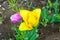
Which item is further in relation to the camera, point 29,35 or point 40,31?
A: point 40,31

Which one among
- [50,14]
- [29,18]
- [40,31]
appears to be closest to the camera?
[29,18]

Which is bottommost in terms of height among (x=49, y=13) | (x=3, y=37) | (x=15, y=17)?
(x=3, y=37)

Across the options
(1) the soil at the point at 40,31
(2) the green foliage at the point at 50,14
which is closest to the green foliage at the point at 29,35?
(1) the soil at the point at 40,31

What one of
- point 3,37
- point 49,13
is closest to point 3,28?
point 3,37

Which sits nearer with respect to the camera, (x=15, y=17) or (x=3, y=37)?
(x=15, y=17)

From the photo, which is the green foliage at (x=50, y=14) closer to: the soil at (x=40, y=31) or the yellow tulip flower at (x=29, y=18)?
the soil at (x=40, y=31)

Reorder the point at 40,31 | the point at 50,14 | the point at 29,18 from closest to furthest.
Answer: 1. the point at 29,18
2. the point at 40,31
3. the point at 50,14

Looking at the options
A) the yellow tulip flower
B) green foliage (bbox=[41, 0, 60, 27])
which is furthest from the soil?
the yellow tulip flower

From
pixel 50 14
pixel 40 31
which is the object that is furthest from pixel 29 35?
pixel 50 14

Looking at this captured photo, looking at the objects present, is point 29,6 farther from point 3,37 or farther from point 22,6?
point 3,37

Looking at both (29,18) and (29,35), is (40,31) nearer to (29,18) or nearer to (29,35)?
(29,35)

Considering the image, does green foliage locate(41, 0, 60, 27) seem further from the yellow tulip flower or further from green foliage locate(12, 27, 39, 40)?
the yellow tulip flower
